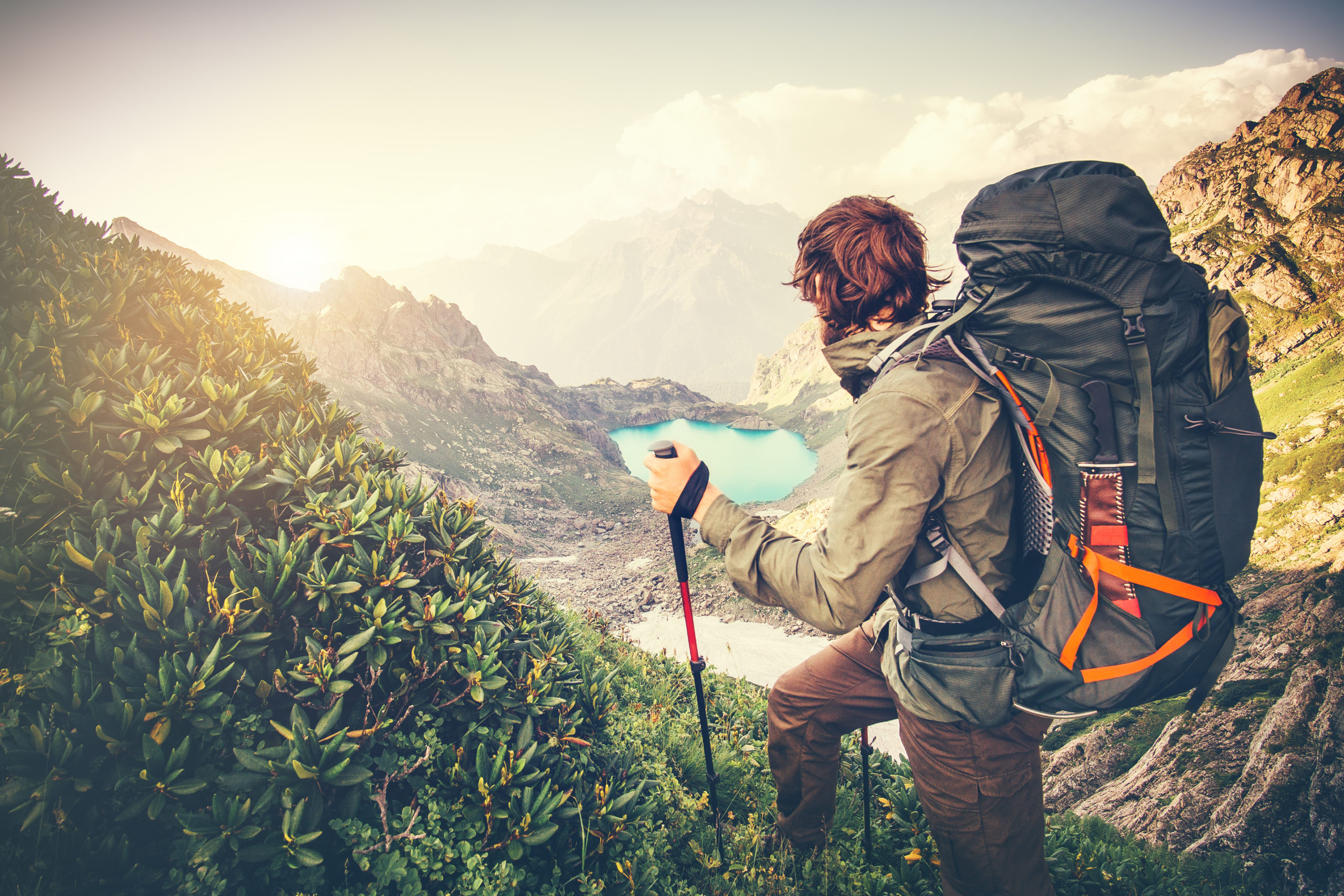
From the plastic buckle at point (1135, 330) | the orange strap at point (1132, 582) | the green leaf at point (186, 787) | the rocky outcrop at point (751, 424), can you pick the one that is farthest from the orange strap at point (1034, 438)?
the rocky outcrop at point (751, 424)

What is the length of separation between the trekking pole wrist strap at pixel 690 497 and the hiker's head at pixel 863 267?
1.05m

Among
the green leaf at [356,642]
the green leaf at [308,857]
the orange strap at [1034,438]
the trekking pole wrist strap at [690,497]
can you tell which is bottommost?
the green leaf at [308,857]

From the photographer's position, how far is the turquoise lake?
8025 centimetres

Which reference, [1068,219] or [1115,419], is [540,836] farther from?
[1068,219]

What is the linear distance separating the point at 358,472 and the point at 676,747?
12.6 ft

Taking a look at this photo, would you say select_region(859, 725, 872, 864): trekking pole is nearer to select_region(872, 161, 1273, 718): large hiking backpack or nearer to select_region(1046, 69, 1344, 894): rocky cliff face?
select_region(872, 161, 1273, 718): large hiking backpack

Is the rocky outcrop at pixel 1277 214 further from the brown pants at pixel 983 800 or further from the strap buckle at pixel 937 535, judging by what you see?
the strap buckle at pixel 937 535

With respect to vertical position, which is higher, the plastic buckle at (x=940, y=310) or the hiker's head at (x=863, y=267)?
the hiker's head at (x=863, y=267)

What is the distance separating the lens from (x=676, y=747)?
488 cm

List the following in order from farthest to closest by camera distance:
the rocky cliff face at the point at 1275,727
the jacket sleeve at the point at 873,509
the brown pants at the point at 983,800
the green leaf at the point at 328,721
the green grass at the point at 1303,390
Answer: the green grass at the point at 1303,390, the rocky cliff face at the point at 1275,727, the brown pants at the point at 983,800, the green leaf at the point at 328,721, the jacket sleeve at the point at 873,509

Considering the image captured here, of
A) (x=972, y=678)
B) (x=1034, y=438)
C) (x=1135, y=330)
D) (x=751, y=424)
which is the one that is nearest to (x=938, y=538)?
(x=1034, y=438)

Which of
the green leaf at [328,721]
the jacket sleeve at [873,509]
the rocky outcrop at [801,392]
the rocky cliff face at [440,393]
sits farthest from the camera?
the rocky outcrop at [801,392]

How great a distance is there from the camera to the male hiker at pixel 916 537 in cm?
206

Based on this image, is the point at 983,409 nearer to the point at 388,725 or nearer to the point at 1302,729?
the point at 388,725
